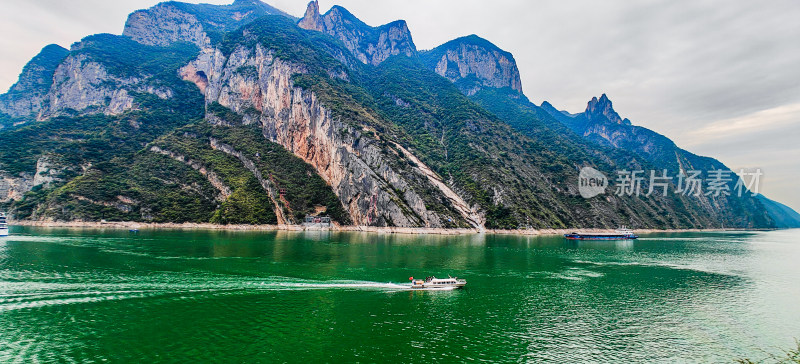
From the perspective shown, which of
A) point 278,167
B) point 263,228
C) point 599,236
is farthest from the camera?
point 278,167

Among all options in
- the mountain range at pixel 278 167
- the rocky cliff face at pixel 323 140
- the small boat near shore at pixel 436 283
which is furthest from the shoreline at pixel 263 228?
the small boat near shore at pixel 436 283

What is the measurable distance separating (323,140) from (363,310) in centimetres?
12744

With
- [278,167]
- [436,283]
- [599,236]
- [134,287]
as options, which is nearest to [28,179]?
[278,167]

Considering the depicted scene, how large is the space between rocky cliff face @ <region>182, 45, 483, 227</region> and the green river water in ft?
216

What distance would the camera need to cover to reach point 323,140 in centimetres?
15612

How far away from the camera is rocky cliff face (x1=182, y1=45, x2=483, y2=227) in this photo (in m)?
132

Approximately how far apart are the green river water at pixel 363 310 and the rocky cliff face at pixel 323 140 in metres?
65.8

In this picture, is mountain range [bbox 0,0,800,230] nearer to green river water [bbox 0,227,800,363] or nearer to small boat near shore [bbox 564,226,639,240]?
small boat near shore [bbox 564,226,639,240]

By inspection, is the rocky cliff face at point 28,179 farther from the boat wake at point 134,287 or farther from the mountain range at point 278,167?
the boat wake at point 134,287

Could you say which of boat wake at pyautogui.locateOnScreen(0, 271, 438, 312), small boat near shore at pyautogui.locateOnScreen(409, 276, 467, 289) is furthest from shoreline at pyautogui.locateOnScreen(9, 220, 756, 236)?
small boat near shore at pyautogui.locateOnScreen(409, 276, 467, 289)

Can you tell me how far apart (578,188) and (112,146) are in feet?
685

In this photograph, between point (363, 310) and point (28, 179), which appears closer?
point (363, 310)

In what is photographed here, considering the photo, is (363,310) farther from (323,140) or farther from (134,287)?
(323,140)

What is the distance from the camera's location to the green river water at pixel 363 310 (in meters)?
26.4
